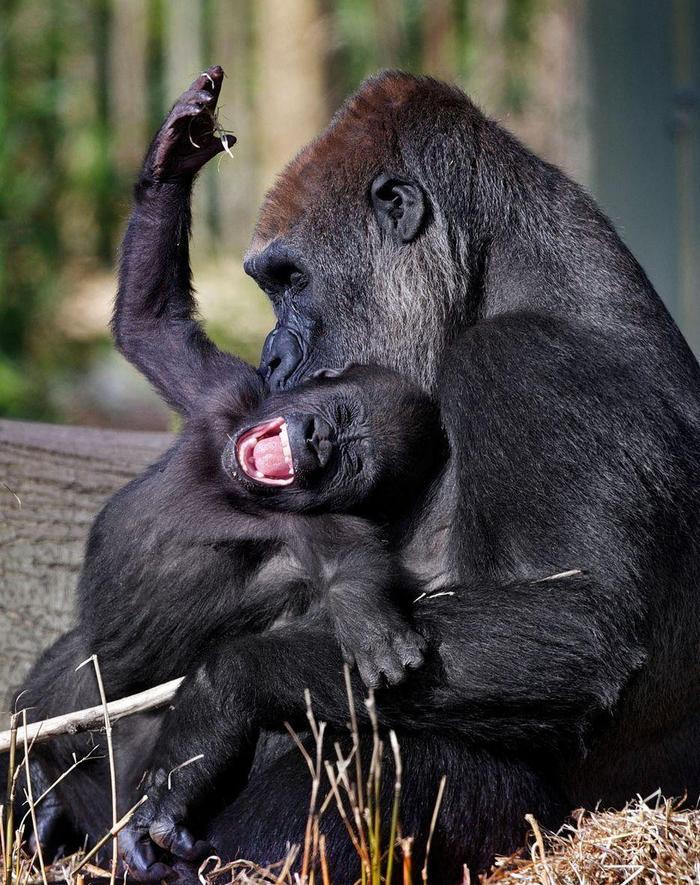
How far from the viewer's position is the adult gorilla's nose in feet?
10.4

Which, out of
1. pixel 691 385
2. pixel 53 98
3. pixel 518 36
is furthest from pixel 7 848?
pixel 518 36

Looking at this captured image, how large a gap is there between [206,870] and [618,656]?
0.98 meters

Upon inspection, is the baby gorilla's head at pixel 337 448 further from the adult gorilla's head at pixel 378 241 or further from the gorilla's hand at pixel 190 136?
the gorilla's hand at pixel 190 136

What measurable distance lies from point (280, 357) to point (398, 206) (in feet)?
1.59

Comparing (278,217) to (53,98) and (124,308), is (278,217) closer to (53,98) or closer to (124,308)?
(124,308)

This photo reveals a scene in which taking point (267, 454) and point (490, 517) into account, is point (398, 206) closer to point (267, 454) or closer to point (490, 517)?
point (267, 454)

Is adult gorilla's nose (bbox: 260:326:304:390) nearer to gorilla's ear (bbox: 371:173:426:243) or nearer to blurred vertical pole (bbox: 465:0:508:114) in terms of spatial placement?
gorilla's ear (bbox: 371:173:426:243)

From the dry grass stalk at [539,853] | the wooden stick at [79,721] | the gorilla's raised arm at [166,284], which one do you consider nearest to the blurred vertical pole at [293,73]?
the gorilla's raised arm at [166,284]

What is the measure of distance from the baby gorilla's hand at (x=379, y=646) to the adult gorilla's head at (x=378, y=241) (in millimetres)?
752

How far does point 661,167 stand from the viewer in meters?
9.30

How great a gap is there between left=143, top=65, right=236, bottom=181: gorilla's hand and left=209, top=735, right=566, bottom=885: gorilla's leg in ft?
5.19

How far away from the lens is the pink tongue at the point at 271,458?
287cm

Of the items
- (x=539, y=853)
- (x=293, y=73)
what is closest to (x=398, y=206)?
(x=539, y=853)

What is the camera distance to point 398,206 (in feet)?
10.4
